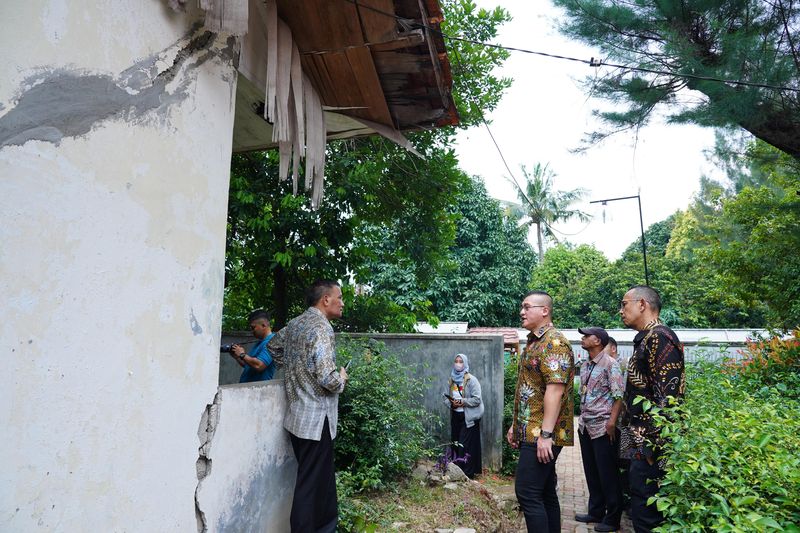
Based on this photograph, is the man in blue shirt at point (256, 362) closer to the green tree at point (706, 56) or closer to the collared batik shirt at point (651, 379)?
the collared batik shirt at point (651, 379)

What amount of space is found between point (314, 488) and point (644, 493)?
202 cm

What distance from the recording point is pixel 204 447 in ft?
9.39

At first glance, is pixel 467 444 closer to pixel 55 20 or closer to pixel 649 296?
pixel 649 296

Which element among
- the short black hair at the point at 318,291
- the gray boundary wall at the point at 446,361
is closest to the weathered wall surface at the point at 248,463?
the short black hair at the point at 318,291

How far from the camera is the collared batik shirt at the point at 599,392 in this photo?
5.32 m

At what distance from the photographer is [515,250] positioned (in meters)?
26.2

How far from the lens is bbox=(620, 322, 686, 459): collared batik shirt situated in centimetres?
355

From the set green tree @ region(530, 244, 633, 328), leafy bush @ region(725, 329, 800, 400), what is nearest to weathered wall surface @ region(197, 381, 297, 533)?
leafy bush @ region(725, 329, 800, 400)

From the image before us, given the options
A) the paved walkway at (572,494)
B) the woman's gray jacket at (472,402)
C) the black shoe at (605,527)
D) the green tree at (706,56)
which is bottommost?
the paved walkway at (572,494)

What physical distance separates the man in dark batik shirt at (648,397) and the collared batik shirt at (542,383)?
15.9 inches

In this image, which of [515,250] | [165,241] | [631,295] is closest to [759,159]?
[631,295]

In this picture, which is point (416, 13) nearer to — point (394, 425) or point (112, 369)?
point (112, 369)

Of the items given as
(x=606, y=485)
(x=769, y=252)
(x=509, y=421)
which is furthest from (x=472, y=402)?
(x=769, y=252)

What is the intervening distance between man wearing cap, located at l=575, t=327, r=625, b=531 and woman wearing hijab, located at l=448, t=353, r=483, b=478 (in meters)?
1.82
